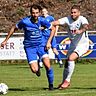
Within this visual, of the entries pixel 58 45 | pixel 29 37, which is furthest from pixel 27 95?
pixel 58 45

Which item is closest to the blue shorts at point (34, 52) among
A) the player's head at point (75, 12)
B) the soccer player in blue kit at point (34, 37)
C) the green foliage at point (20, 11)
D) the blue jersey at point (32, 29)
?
the soccer player in blue kit at point (34, 37)

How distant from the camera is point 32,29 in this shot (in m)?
12.6

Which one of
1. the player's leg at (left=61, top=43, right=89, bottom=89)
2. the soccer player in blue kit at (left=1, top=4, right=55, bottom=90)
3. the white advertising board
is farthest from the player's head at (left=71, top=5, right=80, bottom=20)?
the white advertising board

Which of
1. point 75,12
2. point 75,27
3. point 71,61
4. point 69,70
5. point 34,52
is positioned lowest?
point 69,70

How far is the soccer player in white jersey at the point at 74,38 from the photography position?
12.9 metres

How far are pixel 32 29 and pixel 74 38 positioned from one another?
1151mm

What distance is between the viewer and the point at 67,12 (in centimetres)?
3175

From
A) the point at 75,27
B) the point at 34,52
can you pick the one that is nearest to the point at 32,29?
the point at 34,52

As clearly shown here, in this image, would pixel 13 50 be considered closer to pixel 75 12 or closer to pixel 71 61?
pixel 71 61

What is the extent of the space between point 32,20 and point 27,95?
2.11m

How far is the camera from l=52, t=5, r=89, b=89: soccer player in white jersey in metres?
12.9

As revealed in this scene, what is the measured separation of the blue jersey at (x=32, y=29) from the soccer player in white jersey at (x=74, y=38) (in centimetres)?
49

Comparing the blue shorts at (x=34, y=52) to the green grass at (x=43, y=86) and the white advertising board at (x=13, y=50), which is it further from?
the white advertising board at (x=13, y=50)

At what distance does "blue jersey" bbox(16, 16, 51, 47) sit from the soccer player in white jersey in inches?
19.4
